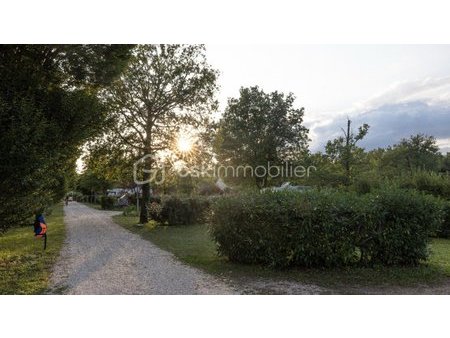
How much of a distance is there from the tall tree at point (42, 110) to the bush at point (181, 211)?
1090 cm

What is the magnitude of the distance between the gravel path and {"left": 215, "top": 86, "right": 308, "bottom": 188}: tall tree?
93.4 ft

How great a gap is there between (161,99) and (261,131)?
2022 centimetres

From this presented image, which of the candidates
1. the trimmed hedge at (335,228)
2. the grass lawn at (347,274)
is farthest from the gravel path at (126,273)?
the trimmed hedge at (335,228)

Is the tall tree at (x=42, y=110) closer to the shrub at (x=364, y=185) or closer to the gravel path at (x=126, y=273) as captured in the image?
the gravel path at (x=126, y=273)

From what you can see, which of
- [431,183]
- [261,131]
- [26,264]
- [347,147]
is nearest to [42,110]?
[26,264]

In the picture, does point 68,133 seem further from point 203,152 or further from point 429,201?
point 203,152

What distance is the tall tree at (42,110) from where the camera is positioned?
937 cm

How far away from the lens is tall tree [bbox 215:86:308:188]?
41.8 metres

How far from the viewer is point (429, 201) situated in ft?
31.8

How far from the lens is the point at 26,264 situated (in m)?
10.6

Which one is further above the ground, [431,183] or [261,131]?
[261,131]

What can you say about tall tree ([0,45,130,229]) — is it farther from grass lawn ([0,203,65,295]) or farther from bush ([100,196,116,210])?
bush ([100,196,116,210])

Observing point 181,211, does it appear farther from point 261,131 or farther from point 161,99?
point 261,131

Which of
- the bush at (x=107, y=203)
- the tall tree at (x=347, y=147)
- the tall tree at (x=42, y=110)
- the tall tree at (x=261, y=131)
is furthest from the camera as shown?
the bush at (x=107, y=203)
